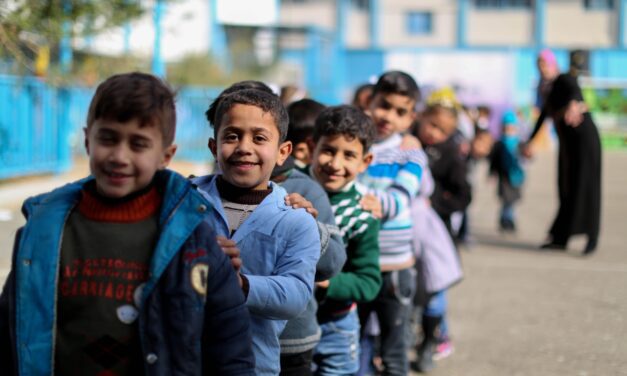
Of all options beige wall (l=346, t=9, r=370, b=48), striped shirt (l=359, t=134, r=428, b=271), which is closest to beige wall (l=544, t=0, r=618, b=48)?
beige wall (l=346, t=9, r=370, b=48)

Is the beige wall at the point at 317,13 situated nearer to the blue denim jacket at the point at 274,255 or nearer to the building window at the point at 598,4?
the building window at the point at 598,4

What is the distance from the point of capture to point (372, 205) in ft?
14.9

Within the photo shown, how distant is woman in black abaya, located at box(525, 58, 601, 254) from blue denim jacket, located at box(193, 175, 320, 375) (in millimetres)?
8612

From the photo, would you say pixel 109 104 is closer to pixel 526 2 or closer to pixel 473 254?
pixel 473 254

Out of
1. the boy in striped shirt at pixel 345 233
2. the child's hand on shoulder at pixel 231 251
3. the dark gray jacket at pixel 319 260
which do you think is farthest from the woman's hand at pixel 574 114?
the child's hand on shoulder at pixel 231 251

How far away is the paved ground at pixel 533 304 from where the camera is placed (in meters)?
6.46

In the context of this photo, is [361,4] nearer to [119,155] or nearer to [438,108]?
[438,108]

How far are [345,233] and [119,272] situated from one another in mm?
2007

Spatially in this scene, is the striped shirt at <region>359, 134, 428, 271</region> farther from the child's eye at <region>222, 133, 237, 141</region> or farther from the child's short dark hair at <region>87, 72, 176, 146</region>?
the child's short dark hair at <region>87, 72, 176, 146</region>

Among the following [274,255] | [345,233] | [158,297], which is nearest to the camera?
[158,297]

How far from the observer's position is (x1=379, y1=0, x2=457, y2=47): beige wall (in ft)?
211

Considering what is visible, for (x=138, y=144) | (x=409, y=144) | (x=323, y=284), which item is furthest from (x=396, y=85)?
(x=138, y=144)

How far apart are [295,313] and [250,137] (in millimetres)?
566

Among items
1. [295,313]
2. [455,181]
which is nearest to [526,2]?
[455,181]
